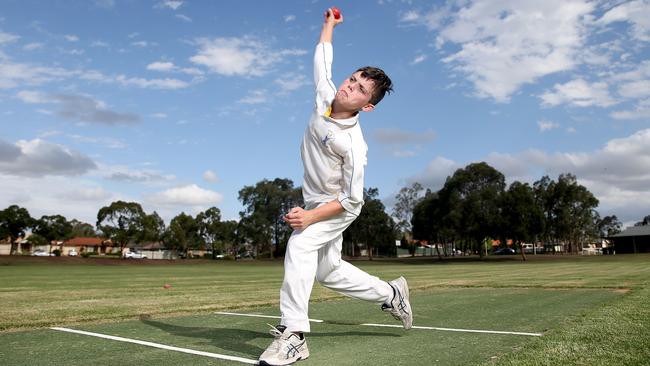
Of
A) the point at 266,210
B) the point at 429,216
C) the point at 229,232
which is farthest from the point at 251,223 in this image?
the point at 429,216

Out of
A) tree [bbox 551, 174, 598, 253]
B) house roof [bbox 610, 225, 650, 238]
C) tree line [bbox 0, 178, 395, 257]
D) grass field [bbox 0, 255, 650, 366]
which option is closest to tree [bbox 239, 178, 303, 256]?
tree line [bbox 0, 178, 395, 257]

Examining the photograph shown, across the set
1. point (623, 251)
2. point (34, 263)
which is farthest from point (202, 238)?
point (623, 251)

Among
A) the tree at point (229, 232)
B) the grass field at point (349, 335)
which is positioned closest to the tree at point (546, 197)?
the tree at point (229, 232)

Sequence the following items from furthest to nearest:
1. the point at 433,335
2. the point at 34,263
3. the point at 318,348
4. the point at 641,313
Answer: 1. the point at 34,263
2. the point at 641,313
3. the point at 433,335
4. the point at 318,348

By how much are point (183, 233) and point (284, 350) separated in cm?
10689

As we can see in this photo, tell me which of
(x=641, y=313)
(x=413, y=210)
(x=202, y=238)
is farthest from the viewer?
(x=202, y=238)

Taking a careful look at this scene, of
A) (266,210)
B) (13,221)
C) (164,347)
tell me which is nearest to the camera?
(164,347)

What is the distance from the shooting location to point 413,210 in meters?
87.4

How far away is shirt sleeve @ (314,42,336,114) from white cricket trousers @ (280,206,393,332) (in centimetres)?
100

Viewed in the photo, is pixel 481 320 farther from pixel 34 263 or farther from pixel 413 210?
pixel 413 210

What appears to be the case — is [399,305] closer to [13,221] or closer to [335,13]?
[335,13]

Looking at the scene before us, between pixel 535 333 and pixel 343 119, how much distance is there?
3268mm

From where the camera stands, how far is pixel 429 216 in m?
77.9

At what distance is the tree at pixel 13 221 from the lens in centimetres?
8044
